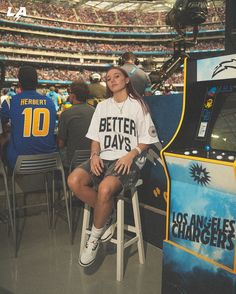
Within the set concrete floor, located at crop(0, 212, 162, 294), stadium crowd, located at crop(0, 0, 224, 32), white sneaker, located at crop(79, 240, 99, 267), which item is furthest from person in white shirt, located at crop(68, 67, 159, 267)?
stadium crowd, located at crop(0, 0, 224, 32)

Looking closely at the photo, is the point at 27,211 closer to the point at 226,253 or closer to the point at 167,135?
the point at 167,135

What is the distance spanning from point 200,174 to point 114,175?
0.58 m

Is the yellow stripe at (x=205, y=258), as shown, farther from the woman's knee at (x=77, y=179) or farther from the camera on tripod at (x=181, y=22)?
the camera on tripod at (x=181, y=22)

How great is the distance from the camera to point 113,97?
1.98 meters

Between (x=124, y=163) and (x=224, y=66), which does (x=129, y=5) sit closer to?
(x=124, y=163)

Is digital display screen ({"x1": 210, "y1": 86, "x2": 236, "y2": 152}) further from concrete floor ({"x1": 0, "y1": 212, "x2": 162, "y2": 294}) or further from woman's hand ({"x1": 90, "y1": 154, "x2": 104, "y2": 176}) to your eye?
concrete floor ({"x1": 0, "y1": 212, "x2": 162, "y2": 294})

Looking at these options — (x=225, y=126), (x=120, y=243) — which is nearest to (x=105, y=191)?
(x=120, y=243)

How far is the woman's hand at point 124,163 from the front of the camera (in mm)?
1743

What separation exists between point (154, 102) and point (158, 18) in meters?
28.6

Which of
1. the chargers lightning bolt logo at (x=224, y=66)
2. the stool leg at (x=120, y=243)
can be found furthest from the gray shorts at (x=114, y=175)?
the chargers lightning bolt logo at (x=224, y=66)

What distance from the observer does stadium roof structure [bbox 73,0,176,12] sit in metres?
25.6

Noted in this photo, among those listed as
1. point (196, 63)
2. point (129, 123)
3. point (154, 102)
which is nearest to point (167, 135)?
point (154, 102)

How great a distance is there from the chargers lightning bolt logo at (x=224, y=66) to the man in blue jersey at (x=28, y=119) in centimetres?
132

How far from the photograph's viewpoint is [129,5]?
1075 inches
